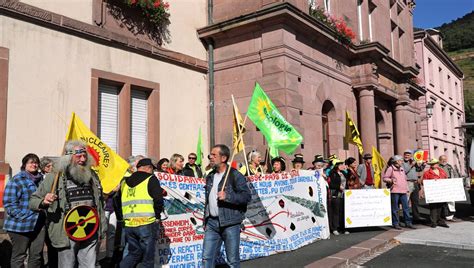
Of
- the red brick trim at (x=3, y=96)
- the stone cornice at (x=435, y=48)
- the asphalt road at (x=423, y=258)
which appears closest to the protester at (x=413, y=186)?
the asphalt road at (x=423, y=258)

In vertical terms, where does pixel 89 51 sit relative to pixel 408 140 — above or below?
above

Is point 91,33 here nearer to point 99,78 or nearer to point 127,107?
point 99,78

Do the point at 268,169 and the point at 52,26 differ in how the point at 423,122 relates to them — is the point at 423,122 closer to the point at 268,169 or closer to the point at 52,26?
the point at 268,169

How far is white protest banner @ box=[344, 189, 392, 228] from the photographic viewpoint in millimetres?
9031

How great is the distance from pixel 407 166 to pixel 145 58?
748 cm

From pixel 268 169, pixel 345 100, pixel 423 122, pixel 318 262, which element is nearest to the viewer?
pixel 318 262

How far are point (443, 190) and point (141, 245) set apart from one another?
25.4ft

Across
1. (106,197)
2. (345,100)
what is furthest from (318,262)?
(345,100)

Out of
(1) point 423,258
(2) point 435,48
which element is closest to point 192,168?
(1) point 423,258

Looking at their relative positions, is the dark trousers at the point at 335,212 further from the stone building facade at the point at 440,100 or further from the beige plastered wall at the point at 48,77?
the stone building facade at the point at 440,100

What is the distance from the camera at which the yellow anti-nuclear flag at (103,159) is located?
6.34m

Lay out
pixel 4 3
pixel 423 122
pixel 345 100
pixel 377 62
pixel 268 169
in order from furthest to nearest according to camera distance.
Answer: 1. pixel 423 122
2. pixel 377 62
3. pixel 345 100
4. pixel 268 169
5. pixel 4 3

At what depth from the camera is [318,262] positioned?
623 centimetres

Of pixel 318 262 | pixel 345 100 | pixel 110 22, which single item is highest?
pixel 110 22
